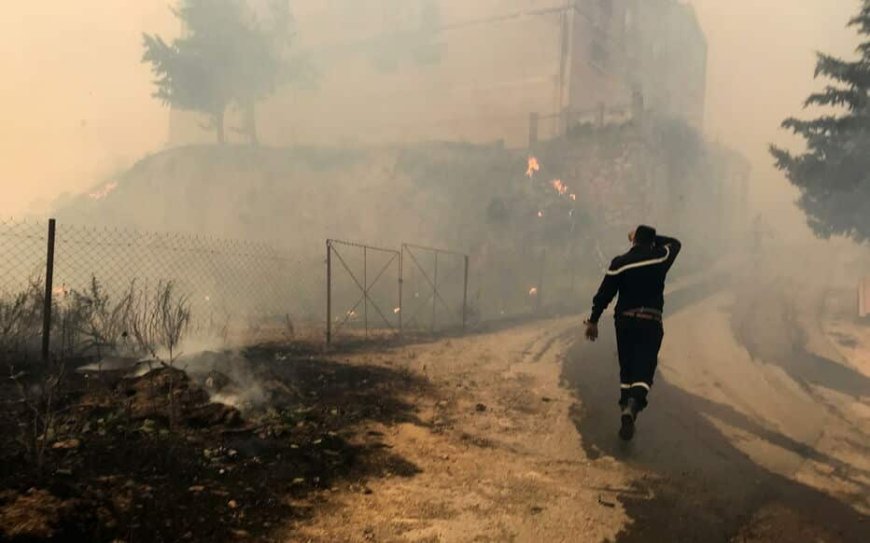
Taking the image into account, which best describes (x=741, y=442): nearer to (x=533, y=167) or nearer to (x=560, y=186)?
(x=560, y=186)

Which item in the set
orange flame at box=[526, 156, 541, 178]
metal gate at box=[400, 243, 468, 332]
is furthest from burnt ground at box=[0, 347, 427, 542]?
orange flame at box=[526, 156, 541, 178]

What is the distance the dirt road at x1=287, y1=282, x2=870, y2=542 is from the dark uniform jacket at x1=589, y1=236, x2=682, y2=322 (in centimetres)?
133

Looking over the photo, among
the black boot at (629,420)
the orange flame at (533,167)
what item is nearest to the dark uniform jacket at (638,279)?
the black boot at (629,420)

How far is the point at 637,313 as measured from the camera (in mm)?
5078

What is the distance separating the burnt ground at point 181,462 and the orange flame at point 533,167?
23.3 m

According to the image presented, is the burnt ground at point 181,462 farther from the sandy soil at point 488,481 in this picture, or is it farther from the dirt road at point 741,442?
the dirt road at point 741,442

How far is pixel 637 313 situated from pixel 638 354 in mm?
396

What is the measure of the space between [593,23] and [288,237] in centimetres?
2268

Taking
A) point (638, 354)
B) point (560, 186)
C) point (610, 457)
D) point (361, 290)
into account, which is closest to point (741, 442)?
point (638, 354)

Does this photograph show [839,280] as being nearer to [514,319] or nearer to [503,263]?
[503,263]

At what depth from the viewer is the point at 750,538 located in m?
3.26

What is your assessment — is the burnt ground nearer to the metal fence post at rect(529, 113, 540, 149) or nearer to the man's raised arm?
the man's raised arm

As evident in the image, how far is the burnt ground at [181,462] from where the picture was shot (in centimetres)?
277

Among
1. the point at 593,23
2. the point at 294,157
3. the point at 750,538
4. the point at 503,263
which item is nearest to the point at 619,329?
the point at 750,538
